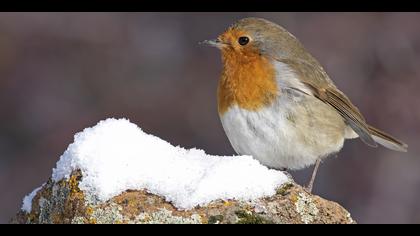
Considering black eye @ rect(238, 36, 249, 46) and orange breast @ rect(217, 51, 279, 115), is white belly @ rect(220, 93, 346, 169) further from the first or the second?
black eye @ rect(238, 36, 249, 46)

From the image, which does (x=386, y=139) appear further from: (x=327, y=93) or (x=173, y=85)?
(x=173, y=85)

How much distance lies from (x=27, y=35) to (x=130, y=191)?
4724mm

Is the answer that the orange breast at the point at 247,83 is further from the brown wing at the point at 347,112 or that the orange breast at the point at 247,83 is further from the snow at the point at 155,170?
the snow at the point at 155,170

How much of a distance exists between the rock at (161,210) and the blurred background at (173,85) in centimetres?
322

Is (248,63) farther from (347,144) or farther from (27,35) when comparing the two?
(27,35)

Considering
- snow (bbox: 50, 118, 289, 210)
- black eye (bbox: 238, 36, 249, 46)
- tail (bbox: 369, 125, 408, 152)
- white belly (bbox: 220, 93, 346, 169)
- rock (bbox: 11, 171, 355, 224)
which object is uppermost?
black eye (bbox: 238, 36, 249, 46)

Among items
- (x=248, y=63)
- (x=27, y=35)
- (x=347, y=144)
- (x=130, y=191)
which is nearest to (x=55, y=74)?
(x=27, y=35)

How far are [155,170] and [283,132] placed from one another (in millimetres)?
1271

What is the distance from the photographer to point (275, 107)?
4613 mm

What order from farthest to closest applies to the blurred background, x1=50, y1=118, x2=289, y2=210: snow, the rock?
the blurred background < x1=50, y1=118, x2=289, y2=210: snow < the rock

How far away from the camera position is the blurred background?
22.9ft

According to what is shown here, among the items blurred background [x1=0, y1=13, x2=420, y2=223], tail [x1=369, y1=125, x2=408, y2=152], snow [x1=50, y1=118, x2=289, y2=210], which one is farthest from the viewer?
blurred background [x1=0, y1=13, x2=420, y2=223]

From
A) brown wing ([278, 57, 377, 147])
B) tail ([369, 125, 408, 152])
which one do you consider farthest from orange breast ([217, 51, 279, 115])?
tail ([369, 125, 408, 152])
